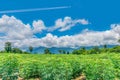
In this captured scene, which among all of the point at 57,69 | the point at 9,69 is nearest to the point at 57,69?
the point at 57,69

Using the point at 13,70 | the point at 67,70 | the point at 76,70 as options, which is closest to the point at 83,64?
the point at 76,70

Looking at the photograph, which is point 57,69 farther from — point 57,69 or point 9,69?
point 9,69

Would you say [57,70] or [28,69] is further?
[28,69]

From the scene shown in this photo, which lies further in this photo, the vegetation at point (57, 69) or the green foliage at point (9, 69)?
the green foliage at point (9, 69)

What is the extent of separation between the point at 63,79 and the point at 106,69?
2.65 m

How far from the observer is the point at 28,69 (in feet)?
84.4

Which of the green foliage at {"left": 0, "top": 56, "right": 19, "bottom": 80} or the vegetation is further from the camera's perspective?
the green foliage at {"left": 0, "top": 56, "right": 19, "bottom": 80}

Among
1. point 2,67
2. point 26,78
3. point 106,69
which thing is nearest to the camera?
point 106,69

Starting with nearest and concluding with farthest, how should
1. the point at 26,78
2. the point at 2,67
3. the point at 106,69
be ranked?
the point at 106,69 → the point at 2,67 → the point at 26,78

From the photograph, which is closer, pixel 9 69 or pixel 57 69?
pixel 57 69

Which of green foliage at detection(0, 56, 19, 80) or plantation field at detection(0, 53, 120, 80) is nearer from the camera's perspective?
plantation field at detection(0, 53, 120, 80)

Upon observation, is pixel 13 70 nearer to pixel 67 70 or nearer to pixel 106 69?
pixel 67 70

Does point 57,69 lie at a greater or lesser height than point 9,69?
lesser

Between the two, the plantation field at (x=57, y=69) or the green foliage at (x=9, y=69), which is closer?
the plantation field at (x=57, y=69)
